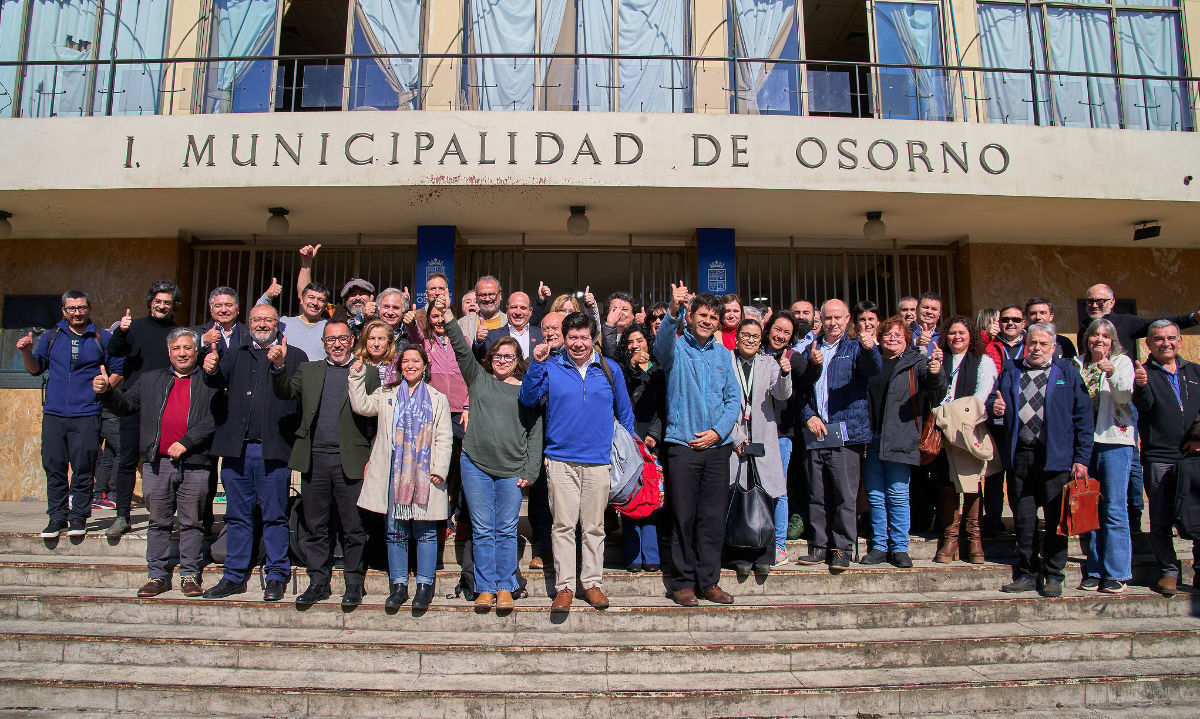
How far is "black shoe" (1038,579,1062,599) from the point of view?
17.0 ft

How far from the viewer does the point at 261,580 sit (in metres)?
5.27

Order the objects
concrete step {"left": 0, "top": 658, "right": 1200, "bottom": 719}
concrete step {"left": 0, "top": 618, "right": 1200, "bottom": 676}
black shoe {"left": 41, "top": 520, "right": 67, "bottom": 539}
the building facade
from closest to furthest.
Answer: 1. concrete step {"left": 0, "top": 658, "right": 1200, "bottom": 719}
2. concrete step {"left": 0, "top": 618, "right": 1200, "bottom": 676}
3. black shoe {"left": 41, "top": 520, "right": 67, "bottom": 539}
4. the building facade

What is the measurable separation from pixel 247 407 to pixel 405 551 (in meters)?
1.52

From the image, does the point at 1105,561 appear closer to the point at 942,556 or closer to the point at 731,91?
the point at 942,556

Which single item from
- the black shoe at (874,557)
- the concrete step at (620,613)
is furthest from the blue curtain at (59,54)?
the black shoe at (874,557)

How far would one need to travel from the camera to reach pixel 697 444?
505 centimetres

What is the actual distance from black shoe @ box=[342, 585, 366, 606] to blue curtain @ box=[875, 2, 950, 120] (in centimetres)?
822

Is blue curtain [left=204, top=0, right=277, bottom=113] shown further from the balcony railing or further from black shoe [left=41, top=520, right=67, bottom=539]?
black shoe [left=41, top=520, right=67, bottom=539]

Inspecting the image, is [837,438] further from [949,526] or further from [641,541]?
[641,541]

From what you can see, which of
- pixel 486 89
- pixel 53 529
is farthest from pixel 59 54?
pixel 53 529

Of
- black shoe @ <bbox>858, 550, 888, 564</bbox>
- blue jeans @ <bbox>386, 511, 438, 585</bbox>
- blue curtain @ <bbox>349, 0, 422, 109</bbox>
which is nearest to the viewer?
blue jeans @ <bbox>386, 511, 438, 585</bbox>

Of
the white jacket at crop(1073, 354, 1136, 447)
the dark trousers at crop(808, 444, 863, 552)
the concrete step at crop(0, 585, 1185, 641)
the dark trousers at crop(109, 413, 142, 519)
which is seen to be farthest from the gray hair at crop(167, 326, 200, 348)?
the white jacket at crop(1073, 354, 1136, 447)

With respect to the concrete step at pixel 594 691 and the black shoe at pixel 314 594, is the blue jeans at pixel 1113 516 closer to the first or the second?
the concrete step at pixel 594 691

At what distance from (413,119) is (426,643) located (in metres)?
5.62
